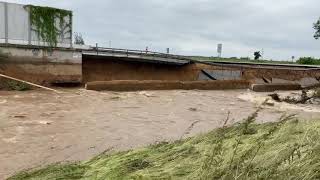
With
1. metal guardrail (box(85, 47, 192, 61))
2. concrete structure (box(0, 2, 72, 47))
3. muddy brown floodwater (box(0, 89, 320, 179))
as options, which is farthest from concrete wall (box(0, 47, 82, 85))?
metal guardrail (box(85, 47, 192, 61))

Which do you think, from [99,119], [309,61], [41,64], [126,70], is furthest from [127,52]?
[309,61]

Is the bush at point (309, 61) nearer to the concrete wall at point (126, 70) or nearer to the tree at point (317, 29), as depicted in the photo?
the tree at point (317, 29)

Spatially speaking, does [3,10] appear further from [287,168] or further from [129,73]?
[287,168]

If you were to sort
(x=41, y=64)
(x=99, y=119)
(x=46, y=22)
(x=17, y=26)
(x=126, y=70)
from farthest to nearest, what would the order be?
1. (x=126, y=70)
2. (x=46, y=22)
3. (x=41, y=64)
4. (x=17, y=26)
5. (x=99, y=119)

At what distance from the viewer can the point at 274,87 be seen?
3152 centimetres

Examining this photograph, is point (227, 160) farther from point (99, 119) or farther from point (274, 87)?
point (274, 87)

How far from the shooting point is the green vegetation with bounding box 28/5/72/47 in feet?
82.2

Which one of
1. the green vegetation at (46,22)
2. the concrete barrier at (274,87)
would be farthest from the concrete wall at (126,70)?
the concrete barrier at (274,87)

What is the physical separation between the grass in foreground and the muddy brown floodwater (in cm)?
289

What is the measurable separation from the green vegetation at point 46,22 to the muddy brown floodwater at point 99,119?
3221mm

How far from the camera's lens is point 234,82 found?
102 feet

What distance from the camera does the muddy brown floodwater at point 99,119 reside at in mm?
10688

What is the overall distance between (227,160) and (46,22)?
21857mm

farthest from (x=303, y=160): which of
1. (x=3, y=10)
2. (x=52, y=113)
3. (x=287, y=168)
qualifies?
(x=3, y=10)
